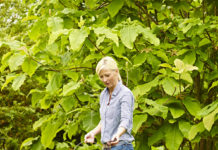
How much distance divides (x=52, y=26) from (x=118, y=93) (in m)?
0.95

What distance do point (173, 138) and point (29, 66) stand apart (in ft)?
4.11

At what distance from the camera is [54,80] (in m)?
2.57

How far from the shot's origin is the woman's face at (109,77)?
5.36 feet

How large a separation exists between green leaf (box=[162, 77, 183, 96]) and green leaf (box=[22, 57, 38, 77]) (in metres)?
1.01

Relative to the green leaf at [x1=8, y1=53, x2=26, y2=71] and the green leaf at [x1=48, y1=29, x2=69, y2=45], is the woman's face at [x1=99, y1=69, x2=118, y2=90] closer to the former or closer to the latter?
the green leaf at [x1=48, y1=29, x2=69, y2=45]

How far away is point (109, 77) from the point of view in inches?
64.9

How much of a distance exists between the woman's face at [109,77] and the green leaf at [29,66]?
0.86 meters

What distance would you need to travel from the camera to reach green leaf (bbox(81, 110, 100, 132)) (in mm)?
2529

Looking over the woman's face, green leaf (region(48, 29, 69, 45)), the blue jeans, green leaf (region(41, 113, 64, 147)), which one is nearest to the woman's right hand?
the blue jeans

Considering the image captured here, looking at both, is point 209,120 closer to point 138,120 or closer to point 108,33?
point 138,120

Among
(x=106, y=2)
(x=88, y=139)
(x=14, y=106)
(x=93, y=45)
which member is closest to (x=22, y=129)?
(x=14, y=106)

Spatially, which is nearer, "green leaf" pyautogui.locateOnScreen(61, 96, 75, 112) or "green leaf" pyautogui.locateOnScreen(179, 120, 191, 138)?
"green leaf" pyautogui.locateOnScreen(179, 120, 191, 138)

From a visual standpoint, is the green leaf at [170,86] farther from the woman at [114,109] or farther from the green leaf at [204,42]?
the woman at [114,109]

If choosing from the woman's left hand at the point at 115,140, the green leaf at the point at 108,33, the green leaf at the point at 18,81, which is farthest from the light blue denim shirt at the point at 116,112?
the green leaf at the point at 18,81
